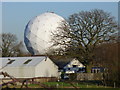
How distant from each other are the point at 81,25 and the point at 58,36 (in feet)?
12.4

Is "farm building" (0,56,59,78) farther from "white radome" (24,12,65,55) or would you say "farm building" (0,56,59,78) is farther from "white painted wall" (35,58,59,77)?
Answer: "white radome" (24,12,65,55)

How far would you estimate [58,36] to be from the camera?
147 feet

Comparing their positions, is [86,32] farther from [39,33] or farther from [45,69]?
[39,33]

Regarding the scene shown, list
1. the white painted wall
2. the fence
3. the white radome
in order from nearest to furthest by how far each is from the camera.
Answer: the fence, the white painted wall, the white radome

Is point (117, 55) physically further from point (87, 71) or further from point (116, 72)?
point (87, 71)

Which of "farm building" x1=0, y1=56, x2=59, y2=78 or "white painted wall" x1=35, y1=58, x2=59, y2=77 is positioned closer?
"farm building" x1=0, y1=56, x2=59, y2=78

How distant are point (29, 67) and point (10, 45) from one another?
3143 centimetres

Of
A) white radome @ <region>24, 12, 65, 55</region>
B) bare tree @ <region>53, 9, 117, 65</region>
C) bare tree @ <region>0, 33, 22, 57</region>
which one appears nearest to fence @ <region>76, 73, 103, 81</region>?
bare tree @ <region>53, 9, 117, 65</region>

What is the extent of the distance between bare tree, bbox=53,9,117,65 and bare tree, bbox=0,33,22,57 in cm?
2897

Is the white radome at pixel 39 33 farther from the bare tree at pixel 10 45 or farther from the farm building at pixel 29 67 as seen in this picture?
the farm building at pixel 29 67

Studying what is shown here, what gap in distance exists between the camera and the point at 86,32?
143ft

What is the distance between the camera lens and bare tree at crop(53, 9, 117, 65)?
42469 mm

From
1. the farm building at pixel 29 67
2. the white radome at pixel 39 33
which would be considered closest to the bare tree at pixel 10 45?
the white radome at pixel 39 33

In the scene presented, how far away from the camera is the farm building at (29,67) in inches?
1700
